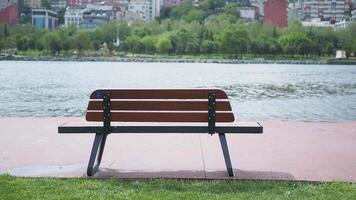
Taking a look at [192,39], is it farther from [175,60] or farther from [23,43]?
[23,43]

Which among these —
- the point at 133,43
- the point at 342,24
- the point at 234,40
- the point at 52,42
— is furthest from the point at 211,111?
the point at 342,24

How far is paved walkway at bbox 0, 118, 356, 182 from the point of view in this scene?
6.09m

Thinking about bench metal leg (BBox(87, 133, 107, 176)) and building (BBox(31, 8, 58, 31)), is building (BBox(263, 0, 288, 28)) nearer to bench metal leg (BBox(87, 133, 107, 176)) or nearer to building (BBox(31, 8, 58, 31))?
building (BBox(31, 8, 58, 31))

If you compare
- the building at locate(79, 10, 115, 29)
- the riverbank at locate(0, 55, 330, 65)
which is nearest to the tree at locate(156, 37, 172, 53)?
the riverbank at locate(0, 55, 330, 65)

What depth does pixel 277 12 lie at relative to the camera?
188625 mm

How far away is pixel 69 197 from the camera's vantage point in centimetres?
477

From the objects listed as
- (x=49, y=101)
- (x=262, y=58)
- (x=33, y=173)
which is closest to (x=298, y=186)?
(x=33, y=173)

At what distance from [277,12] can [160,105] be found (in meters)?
188

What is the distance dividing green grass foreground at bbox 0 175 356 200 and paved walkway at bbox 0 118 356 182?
42 cm

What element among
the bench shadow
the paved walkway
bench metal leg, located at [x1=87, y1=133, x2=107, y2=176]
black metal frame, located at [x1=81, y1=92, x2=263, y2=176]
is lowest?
the paved walkway

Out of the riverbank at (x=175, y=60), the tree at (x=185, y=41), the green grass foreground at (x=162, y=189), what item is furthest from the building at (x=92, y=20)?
the green grass foreground at (x=162, y=189)

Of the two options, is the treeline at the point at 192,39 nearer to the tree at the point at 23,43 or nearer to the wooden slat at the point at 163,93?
the tree at the point at 23,43

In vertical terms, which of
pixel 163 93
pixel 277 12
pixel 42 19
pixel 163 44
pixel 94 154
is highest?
pixel 277 12

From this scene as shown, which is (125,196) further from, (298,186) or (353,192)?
(353,192)
